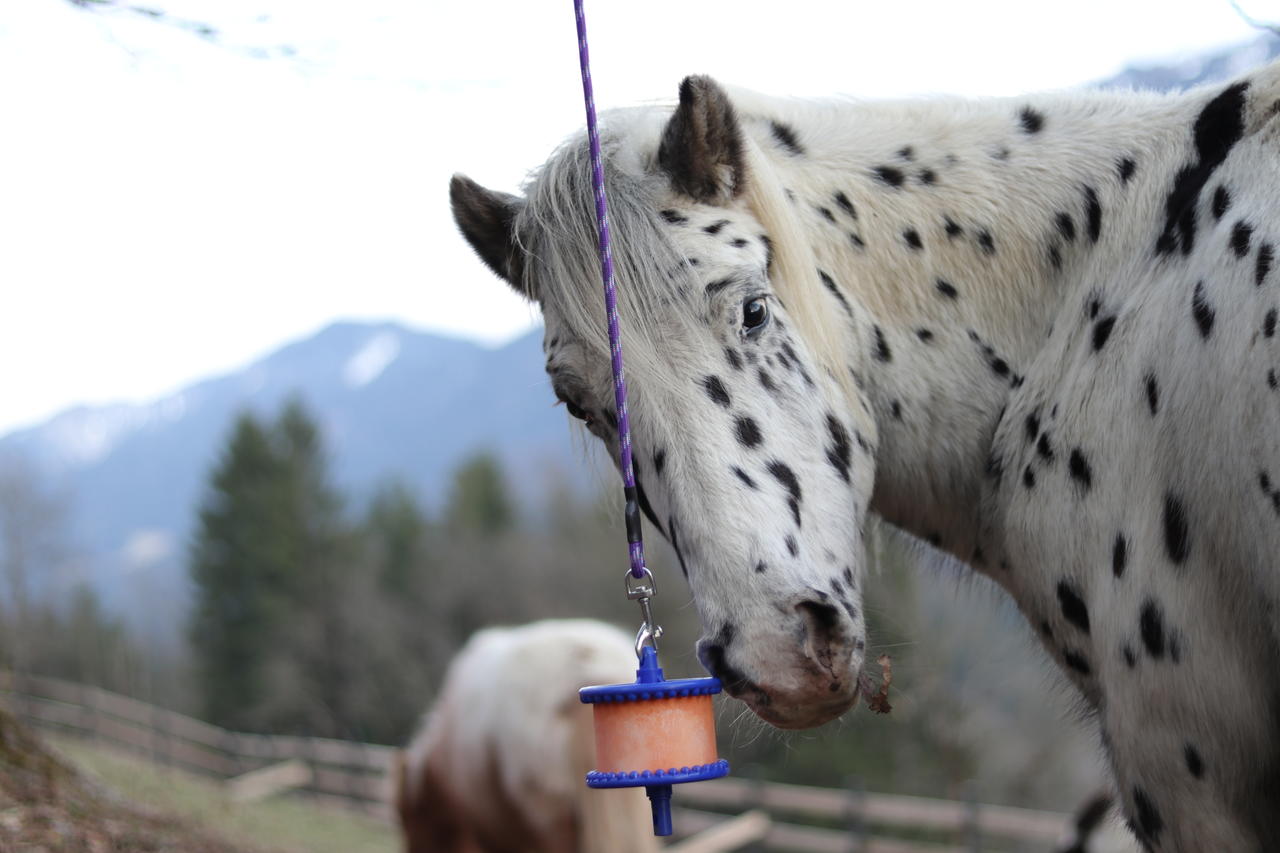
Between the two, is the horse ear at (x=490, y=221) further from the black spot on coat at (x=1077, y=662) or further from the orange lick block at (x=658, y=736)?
the black spot on coat at (x=1077, y=662)

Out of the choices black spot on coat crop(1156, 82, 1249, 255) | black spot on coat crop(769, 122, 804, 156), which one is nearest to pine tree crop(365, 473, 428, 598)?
black spot on coat crop(769, 122, 804, 156)

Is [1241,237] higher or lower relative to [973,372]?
higher

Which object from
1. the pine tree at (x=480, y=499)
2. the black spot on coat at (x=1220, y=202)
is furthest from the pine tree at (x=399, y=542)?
the black spot on coat at (x=1220, y=202)

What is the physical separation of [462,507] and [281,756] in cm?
1686

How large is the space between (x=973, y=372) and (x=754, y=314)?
1.85 ft

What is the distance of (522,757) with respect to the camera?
7.20 m

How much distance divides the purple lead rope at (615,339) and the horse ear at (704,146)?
0.58 ft

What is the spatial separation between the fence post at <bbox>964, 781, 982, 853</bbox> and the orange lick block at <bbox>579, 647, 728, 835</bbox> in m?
11.3

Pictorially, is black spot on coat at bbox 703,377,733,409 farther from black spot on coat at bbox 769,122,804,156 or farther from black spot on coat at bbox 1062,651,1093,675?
black spot on coat at bbox 1062,651,1093,675

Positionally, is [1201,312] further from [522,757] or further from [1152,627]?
[522,757]

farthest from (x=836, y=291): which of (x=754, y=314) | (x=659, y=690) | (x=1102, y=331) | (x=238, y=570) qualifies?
(x=238, y=570)

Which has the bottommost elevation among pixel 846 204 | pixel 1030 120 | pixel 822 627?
pixel 822 627

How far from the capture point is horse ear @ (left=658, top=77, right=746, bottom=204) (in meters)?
2.09

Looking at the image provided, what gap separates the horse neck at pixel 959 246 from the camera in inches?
88.8
